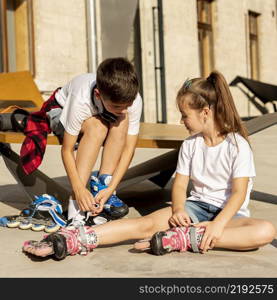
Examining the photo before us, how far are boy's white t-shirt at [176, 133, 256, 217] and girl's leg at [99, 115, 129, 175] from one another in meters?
0.36

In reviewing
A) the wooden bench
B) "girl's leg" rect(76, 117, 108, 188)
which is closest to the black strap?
the wooden bench

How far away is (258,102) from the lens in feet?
44.8

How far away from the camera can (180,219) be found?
96.0 inches

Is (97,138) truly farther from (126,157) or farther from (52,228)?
(52,228)

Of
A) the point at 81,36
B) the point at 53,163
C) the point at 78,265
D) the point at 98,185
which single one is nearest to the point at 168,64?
the point at 81,36

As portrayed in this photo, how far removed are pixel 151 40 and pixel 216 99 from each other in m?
8.61

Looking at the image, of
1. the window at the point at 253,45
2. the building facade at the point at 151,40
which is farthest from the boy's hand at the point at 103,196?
the window at the point at 253,45

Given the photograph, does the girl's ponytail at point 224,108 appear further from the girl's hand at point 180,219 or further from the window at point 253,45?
the window at point 253,45

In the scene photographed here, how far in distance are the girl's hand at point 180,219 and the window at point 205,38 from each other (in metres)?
10.3

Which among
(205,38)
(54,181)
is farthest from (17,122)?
(205,38)

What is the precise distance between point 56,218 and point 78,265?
707 mm

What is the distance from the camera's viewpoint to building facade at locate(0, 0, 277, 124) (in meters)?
8.60

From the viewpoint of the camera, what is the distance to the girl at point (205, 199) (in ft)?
7.72
